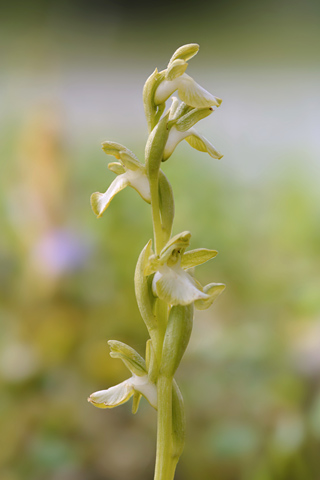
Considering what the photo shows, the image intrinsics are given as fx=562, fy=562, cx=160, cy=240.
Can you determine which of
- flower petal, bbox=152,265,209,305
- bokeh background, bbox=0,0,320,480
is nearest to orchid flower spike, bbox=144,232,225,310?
flower petal, bbox=152,265,209,305

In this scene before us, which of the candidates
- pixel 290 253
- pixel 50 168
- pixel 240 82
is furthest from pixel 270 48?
pixel 50 168

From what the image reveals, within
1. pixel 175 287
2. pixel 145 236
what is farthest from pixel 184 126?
pixel 145 236

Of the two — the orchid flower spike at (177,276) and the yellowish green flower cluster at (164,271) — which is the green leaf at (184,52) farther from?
the orchid flower spike at (177,276)

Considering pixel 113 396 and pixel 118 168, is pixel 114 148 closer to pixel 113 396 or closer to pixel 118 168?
pixel 118 168

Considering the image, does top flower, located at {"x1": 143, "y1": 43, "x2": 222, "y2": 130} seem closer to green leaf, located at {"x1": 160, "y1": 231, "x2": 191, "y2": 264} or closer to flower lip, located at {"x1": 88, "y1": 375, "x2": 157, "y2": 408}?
green leaf, located at {"x1": 160, "y1": 231, "x2": 191, "y2": 264}

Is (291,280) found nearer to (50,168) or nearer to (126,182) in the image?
(50,168)
